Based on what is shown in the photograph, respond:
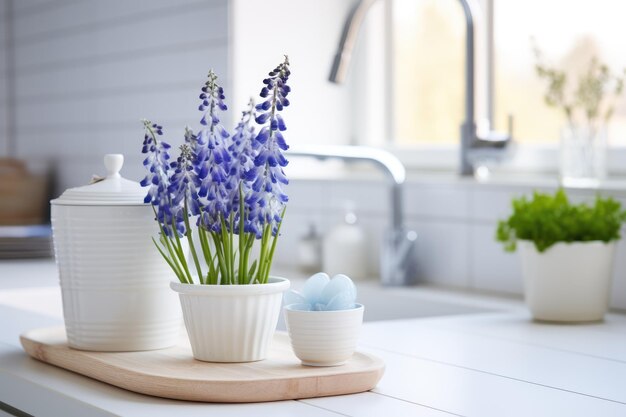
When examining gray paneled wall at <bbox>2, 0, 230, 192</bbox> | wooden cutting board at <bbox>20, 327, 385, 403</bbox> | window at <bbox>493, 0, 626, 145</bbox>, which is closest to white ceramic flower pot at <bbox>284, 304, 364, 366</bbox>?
wooden cutting board at <bbox>20, 327, 385, 403</bbox>

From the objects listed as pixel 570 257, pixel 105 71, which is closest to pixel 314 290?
pixel 570 257

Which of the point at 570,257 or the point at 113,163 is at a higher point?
→ the point at 113,163

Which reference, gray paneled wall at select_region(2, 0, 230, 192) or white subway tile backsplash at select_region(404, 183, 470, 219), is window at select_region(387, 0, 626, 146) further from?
gray paneled wall at select_region(2, 0, 230, 192)

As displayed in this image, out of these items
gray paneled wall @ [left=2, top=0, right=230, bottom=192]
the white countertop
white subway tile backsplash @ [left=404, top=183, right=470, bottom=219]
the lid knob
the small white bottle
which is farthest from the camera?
gray paneled wall @ [left=2, top=0, right=230, bottom=192]

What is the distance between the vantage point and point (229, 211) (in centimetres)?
108

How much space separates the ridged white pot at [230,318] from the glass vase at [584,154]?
98 cm

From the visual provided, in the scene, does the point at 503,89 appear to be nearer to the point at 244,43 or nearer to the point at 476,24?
the point at 476,24

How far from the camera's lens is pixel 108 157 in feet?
3.96

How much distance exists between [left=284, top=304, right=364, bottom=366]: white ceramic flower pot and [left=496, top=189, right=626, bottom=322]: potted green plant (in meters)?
0.56

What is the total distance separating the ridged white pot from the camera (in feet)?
3.52

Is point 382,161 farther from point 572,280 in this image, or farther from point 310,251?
point 572,280

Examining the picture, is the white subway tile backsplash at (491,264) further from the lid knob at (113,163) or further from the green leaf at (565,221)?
the lid knob at (113,163)

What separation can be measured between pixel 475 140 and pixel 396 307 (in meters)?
0.37

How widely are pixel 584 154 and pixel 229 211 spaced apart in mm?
1053
